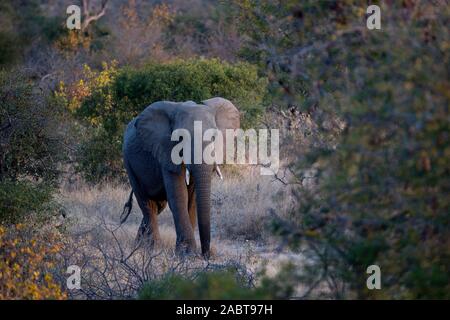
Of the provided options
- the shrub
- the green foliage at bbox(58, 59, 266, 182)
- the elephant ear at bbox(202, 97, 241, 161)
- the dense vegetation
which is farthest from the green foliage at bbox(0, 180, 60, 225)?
the green foliage at bbox(58, 59, 266, 182)

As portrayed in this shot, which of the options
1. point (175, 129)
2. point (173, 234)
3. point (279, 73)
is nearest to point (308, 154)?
point (279, 73)

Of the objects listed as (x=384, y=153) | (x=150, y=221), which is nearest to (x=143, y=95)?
(x=150, y=221)

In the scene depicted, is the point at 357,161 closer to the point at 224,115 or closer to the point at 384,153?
the point at 384,153

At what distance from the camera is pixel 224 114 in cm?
1096

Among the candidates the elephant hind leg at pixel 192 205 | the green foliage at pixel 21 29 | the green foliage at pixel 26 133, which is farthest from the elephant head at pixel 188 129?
the green foliage at pixel 21 29

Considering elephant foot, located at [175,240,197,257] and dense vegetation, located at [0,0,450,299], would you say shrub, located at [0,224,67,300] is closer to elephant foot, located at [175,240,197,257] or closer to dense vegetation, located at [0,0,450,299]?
dense vegetation, located at [0,0,450,299]

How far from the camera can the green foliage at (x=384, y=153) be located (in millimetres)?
5004

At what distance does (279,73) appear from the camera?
8.24 m

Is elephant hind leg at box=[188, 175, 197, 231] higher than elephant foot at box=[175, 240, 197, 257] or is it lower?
higher

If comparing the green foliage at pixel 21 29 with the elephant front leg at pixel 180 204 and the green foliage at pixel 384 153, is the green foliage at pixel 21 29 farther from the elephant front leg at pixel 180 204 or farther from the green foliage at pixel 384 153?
the green foliage at pixel 384 153

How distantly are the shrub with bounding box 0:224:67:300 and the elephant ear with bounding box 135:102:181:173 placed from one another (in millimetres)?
1863

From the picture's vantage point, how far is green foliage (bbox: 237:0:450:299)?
16.4 ft

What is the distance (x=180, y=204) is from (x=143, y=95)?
17.5 feet

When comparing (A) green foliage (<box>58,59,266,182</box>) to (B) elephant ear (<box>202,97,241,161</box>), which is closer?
(B) elephant ear (<box>202,97,241,161</box>)
